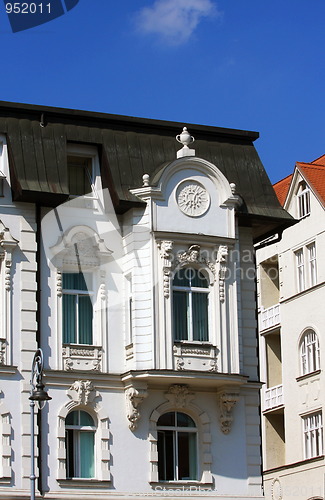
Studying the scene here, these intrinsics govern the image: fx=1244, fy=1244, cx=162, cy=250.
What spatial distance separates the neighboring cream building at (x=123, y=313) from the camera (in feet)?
129

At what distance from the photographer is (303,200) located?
61.3 m

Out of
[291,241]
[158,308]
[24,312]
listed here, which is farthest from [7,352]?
[291,241]

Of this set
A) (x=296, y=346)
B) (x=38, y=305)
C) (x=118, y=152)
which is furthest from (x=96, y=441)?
(x=296, y=346)

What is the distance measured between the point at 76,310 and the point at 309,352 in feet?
70.9

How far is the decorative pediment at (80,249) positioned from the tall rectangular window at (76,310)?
1.52 ft

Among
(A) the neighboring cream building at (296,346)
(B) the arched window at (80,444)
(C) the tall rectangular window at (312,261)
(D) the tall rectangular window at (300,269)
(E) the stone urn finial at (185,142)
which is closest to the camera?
(B) the arched window at (80,444)

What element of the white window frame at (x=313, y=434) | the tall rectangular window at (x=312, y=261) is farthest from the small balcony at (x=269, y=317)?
the white window frame at (x=313, y=434)

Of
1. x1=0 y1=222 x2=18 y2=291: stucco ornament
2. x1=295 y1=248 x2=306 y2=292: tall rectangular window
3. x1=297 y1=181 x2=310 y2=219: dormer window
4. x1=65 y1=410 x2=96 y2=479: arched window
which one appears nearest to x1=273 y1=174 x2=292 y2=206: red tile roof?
x1=297 y1=181 x2=310 y2=219: dormer window

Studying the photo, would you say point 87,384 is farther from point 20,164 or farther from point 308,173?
point 308,173

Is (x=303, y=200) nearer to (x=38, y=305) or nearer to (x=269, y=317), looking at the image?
(x=269, y=317)

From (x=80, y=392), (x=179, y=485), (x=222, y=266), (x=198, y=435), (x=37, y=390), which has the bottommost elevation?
(x=179, y=485)

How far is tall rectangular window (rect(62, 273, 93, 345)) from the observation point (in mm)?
40344

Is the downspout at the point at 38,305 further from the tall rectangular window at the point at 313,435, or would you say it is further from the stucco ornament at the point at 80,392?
the tall rectangular window at the point at 313,435

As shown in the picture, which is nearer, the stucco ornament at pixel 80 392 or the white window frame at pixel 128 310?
the stucco ornament at pixel 80 392
